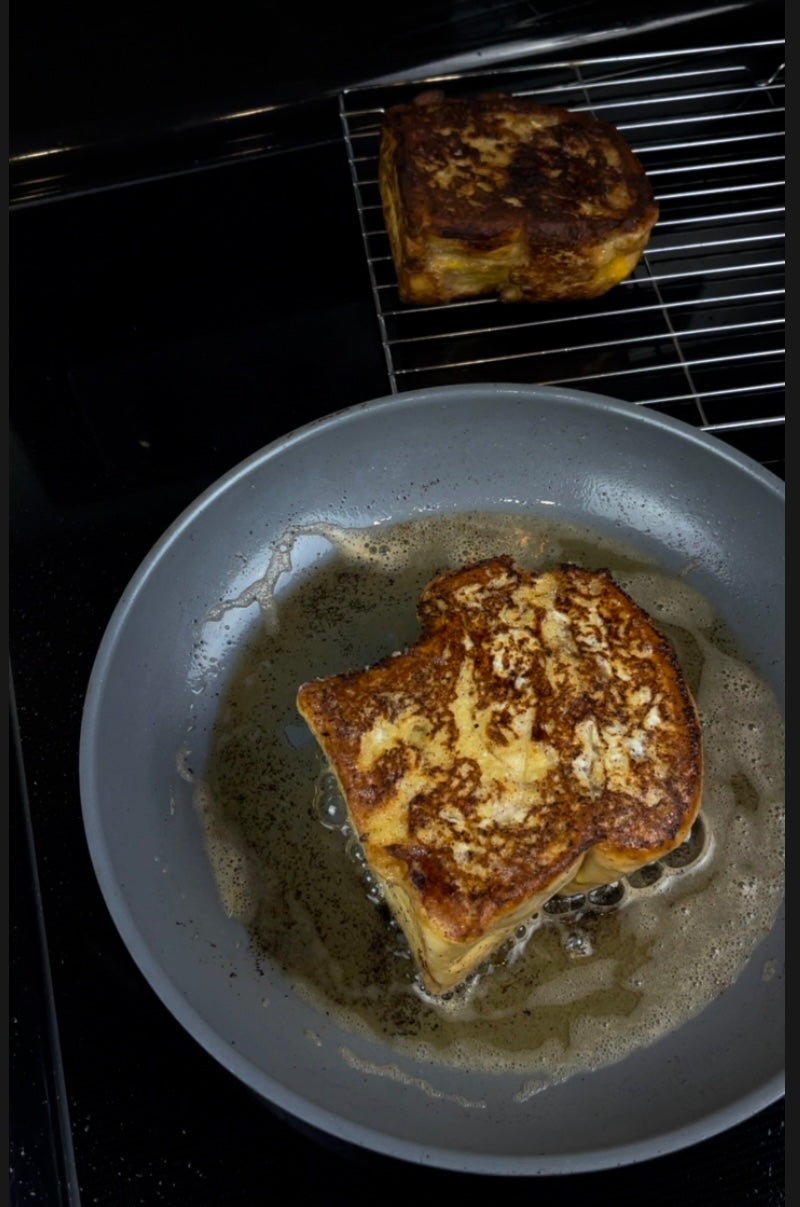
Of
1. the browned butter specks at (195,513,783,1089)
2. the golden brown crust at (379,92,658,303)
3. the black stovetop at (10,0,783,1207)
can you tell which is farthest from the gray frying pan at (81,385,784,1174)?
the golden brown crust at (379,92,658,303)

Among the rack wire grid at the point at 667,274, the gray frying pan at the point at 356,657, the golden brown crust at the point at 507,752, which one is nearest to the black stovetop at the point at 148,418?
the rack wire grid at the point at 667,274

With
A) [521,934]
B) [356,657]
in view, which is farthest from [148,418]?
[521,934]

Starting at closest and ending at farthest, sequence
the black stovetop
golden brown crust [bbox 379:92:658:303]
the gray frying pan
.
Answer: the gray frying pan < the black stovetop < golden brown crust [bbox 379:92:658:303]

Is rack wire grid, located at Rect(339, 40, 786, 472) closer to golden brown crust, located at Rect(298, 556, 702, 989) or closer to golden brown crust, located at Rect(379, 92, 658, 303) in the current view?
golden brown crust, located at Rect(379, 92, 658, 303)

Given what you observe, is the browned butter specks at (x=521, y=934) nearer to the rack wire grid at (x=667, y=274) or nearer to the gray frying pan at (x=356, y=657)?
the gray frying pan at (x=356, y=657)

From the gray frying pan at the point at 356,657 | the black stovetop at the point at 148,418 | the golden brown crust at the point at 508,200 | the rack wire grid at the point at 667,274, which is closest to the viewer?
the gray frying pan at the point at 356,657

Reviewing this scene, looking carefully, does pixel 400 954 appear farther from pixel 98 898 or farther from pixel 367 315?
pixel 367 315

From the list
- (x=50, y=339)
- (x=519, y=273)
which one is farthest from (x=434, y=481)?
(x=50, y=339)
